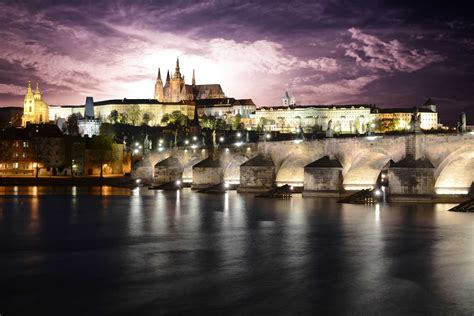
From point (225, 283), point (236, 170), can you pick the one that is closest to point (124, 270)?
point (225, 283)

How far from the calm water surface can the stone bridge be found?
3.56 meters

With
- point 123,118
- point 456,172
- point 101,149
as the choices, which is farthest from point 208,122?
point 456,172

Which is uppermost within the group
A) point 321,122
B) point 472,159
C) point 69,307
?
point 321,122

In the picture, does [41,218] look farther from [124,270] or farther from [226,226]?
[124,270]

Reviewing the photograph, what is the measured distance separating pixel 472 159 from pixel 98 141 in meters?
62.5

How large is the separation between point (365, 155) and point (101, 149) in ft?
170

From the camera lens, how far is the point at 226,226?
28.3 metres

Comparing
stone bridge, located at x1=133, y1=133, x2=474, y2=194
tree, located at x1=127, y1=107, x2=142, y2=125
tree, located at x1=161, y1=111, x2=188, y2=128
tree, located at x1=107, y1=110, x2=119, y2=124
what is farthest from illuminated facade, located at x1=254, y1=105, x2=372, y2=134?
stone bridge, located at x1=133, y1=133, x2=474, y2=194

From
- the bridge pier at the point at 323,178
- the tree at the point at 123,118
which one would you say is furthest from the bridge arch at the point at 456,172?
the tree at the point at 123,118

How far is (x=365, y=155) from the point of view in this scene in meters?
42.0

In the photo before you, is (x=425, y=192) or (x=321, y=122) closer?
(x=425, y=192)

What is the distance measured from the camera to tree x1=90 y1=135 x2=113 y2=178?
84500mm

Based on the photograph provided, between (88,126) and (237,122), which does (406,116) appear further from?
(88,126)

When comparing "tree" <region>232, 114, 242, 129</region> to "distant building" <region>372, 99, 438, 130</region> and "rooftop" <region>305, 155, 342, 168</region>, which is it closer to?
"distant building" <region>372, 99, 438, 130</region>
